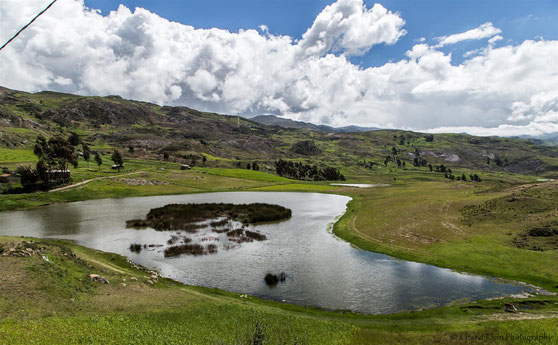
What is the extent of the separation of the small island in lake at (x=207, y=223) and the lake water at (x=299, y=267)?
272 centimetres

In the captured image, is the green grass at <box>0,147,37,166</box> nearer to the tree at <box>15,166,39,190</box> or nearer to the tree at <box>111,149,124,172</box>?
the tree at <box>111,149,124,172</box>

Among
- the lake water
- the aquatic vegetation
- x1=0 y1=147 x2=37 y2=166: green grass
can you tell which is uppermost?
x1=0 y1=147 x2=37 y2=166: green grass

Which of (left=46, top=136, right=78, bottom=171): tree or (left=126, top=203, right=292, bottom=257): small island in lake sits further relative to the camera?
(left=46, top=136, right=78, bottom=171): tree

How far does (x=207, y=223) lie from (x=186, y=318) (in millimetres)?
51413

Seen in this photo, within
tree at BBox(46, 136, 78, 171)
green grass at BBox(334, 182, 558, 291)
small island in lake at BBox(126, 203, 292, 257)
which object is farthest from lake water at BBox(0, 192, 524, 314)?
tree at BBox(46, 136, 78, 171)

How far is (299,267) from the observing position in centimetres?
4591

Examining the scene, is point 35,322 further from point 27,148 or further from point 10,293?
point 27,148

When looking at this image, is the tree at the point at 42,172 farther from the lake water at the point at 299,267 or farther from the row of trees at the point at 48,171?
the lake water at the point at 299,267

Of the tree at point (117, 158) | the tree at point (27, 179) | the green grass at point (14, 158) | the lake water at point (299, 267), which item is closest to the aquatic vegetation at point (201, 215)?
the lake water at point (299, 267)

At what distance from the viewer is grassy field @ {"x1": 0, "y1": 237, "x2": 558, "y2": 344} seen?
67.9 feet

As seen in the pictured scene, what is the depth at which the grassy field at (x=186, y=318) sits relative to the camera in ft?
67.9

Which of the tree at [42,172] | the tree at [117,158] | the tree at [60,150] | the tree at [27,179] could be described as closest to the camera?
the tree at [27,179]

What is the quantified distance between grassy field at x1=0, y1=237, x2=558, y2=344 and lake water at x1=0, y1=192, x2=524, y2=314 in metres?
3.90

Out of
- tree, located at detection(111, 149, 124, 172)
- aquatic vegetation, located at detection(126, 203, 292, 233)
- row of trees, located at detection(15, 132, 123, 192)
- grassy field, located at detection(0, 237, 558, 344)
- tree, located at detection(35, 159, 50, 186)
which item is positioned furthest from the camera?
tree, located at detection(111, 149, 124, 172)
